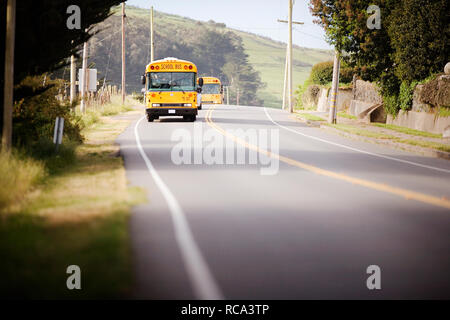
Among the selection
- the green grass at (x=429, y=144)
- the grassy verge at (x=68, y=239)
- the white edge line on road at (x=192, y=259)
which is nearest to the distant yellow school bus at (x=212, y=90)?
the green grass at (x=429, y=144)

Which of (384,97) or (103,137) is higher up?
(384,97)

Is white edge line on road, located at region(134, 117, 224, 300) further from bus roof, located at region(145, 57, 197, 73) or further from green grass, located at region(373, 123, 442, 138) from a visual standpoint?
bus roof, located at region(145, 57, 197, 73)

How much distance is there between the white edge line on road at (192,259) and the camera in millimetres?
5270

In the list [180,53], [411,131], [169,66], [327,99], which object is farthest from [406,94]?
[180,53]

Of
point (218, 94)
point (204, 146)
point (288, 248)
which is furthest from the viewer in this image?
point (218, 94)

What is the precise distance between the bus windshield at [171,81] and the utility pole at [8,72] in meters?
18.0

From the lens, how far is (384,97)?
30547 mm

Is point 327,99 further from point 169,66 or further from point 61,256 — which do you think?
point 61,256

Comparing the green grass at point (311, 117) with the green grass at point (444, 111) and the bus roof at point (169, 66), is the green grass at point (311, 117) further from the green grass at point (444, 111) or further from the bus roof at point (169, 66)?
the green grass at point (444, 111)

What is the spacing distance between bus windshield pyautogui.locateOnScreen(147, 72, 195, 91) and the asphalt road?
1456 cm

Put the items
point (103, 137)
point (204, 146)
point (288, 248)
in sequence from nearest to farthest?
point (288, 248), point (204, 146), point (103, 137)
